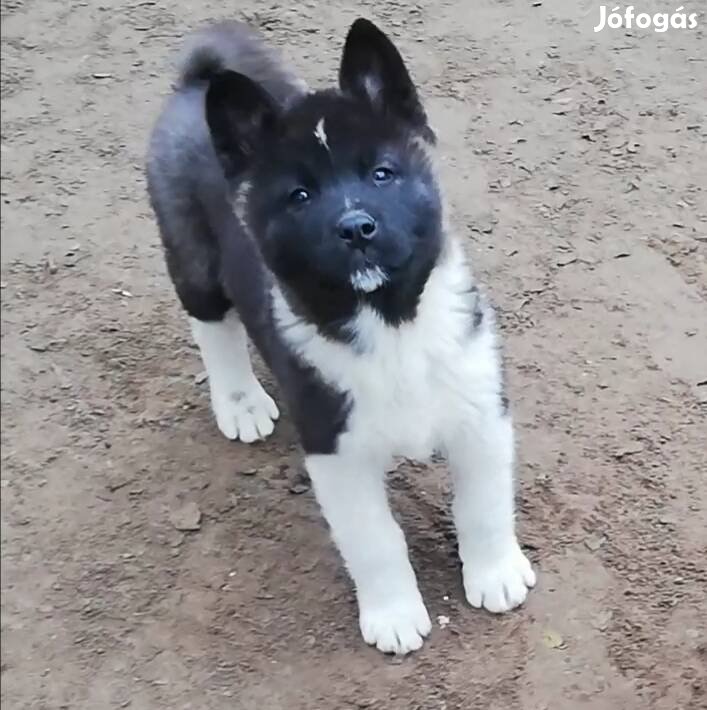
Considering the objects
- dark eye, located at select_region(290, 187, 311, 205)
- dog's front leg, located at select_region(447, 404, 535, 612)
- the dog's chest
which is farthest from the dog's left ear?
dog's front leg, located at select_region(447, 404, 535, 612)

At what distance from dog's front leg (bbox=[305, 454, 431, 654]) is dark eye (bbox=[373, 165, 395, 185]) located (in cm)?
31

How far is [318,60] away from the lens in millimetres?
1520

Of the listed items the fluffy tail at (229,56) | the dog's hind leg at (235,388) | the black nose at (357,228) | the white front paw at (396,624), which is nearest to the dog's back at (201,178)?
the fluffy tail at (229,56)

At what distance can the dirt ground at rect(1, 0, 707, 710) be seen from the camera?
1252mm

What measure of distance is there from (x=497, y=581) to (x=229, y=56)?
65cm

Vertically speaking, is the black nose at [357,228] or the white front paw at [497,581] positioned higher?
the black nose at [357,228]

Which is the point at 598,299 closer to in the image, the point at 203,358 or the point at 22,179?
the point at 203,358

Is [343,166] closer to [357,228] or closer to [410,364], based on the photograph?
[357,228]

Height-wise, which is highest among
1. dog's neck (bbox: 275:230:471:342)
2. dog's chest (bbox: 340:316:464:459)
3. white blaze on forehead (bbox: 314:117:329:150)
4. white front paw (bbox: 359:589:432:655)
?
white blaze on forehead (bbox: 314:117:329:150)

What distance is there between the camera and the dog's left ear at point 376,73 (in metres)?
A: 1.23

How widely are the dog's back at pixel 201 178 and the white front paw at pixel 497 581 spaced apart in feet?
1.28

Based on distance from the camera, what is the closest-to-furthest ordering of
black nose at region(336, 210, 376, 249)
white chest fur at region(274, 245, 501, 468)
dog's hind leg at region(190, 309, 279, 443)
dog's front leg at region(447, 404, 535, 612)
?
black nose at region(336, 210, 376, 249)
white chest fur at region(274, 245, 501, 468)
dog's front leg at region(447, 404, 535, 612)
dog's hind leg at region(190, 309, 279, 443)

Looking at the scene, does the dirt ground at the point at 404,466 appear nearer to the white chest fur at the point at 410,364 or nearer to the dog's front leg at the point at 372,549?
the dog's front leg at the point at 372,549

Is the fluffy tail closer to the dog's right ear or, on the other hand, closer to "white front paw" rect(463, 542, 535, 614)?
the dog's right ear
